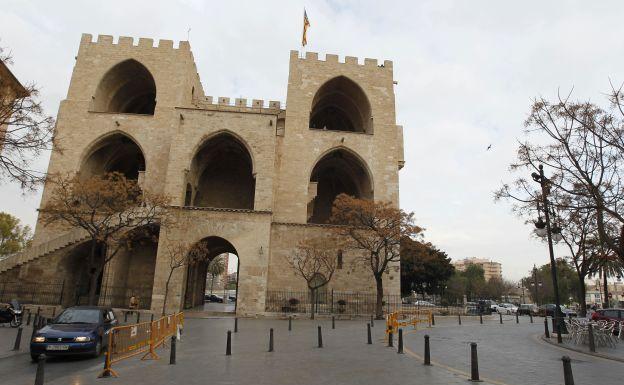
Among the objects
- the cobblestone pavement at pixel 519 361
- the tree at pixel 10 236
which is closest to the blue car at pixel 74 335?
the cobblestone pavement at pixel 519 361

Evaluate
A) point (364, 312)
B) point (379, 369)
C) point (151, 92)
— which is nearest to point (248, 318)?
point (364, 312)

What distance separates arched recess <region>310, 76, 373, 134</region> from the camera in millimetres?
33062

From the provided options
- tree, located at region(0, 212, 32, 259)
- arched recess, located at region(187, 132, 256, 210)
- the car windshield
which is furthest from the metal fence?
tree, located at region(0, 212, 32, 259)

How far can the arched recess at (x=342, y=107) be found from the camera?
108ft

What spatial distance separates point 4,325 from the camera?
54.1 ft

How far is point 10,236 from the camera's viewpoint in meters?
48.5

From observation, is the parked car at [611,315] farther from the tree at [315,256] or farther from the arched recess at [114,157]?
the arched recess at [114,157]

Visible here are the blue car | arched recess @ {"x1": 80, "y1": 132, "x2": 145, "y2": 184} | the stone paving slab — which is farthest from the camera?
arched recess @ {"x1": 80, "y1": 132, "x2": 145, "y2": 184}

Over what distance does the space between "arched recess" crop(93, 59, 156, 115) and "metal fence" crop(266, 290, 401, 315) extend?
65.6 feet

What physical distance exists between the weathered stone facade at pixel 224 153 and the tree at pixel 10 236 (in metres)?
25.3

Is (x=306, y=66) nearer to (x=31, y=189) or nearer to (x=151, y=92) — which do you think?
(x=151, y=92)

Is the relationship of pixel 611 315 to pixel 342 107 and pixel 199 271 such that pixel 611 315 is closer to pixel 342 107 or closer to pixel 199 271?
pixel 342 107

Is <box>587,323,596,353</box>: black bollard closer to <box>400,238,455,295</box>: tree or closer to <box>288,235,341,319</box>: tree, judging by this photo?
<box>288,235,341,319</box>: tree

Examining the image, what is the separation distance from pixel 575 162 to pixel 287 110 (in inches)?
853
